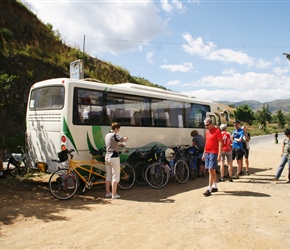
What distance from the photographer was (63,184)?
23.6ft

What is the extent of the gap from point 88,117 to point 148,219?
138 inches

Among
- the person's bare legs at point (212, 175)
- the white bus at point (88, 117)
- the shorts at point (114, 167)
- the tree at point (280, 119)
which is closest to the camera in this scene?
the shorts at point (114, 167)

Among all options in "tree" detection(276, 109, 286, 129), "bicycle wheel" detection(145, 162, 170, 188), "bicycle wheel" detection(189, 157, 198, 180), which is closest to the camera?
"bicycle wheel" detection(145, 162, 170, 188)

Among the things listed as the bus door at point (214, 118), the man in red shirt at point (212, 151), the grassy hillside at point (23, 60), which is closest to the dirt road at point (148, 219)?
the man in red shirt at point (212, 151)

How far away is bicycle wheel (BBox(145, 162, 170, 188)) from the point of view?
8836mm

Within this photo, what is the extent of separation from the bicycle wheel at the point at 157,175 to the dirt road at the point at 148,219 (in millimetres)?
395

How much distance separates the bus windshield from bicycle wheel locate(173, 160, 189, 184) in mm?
4349

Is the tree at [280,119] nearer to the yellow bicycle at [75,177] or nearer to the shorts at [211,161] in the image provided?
the shorts at [211,161]

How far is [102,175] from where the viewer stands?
27.3 ft

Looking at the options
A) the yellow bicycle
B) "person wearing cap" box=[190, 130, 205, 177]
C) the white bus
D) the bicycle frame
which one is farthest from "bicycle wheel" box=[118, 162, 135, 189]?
"person wearing cap" box=[190, 130, 205, 177]

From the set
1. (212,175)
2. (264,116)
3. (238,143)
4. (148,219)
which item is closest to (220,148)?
(212,175)

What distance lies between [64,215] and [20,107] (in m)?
15.6

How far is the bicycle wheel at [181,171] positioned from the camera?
9.64 metres

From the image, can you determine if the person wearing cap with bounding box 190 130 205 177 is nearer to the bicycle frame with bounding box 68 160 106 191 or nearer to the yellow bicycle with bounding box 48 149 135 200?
the yellow bicycle with bounding box 48 149 135 200
